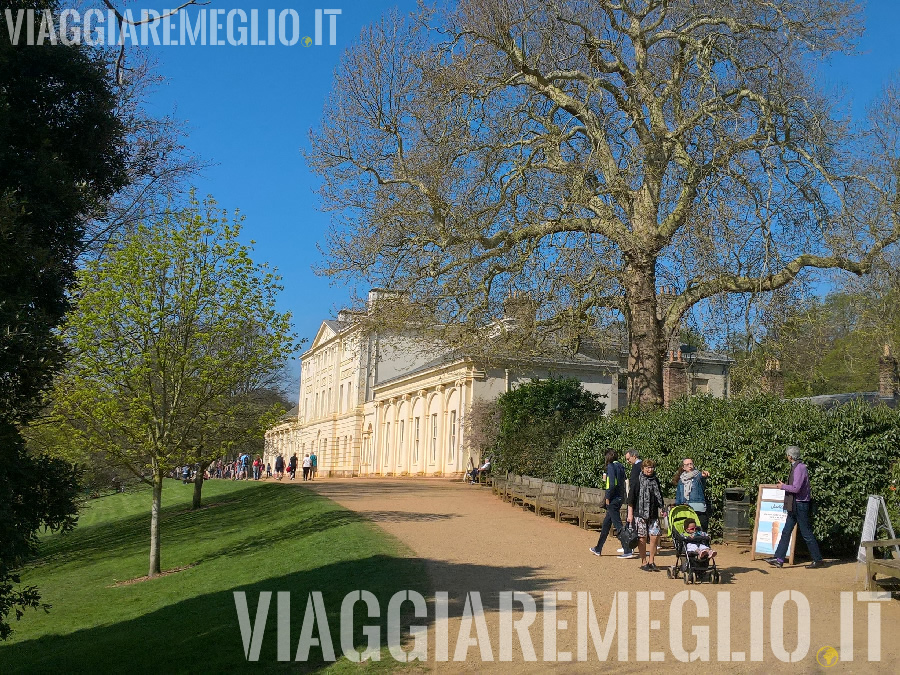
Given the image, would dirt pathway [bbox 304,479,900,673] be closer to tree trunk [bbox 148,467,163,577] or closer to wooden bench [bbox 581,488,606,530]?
wooden bench [bbox 581,488,606,530]

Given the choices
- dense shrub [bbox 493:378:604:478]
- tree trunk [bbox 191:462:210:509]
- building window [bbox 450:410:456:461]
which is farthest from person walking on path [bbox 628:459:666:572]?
building window [bbox 450:410:456:461]

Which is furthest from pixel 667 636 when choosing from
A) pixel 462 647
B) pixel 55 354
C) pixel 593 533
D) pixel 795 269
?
pixel 795 269

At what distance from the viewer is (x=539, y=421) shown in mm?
25047

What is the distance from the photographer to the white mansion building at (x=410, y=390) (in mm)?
28219

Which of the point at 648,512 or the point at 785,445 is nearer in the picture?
the point at 648,512

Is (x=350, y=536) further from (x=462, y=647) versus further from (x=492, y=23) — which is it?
(x=492, y=23)

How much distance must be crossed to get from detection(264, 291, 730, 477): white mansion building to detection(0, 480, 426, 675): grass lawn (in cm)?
386

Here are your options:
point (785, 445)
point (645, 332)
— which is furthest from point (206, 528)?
point (785, 445)

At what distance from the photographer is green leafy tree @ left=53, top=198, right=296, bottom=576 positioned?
17188 mm

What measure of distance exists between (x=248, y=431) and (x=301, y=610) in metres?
9.95

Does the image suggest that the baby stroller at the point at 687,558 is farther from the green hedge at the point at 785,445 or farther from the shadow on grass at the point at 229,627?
the green hedge at the point at 785,445

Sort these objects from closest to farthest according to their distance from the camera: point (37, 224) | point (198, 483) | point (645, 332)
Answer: point (37, 224), point (645, 332), point (198, 483)

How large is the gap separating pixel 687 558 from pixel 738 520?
3427mm

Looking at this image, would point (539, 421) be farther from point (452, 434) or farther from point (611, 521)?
point (452, 434)
